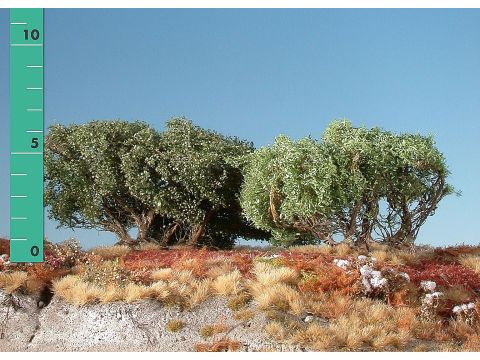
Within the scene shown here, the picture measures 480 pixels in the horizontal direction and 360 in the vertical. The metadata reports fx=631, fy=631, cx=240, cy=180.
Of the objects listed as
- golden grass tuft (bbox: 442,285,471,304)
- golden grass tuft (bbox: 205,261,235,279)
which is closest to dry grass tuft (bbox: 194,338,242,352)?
golden grass tuft (bbox: 205,261,235,279)

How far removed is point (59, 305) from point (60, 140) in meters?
12.9

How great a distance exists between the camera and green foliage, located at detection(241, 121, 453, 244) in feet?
70.5

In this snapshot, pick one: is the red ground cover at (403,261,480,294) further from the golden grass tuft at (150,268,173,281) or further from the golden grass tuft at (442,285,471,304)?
the golden grass tuft at (150,268,173,281)

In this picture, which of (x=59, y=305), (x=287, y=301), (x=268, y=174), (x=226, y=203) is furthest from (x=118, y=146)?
(x=287, y=301)

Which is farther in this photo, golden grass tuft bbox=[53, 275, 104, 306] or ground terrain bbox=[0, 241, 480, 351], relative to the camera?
golden grass tuft bbox=[53, 275, 104, 306]

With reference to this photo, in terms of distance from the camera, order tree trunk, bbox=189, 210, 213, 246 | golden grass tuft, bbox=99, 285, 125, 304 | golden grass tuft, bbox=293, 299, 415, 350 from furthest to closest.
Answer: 1. tree trunk, bbox=189, 210, 213, 246
2. golden grass tuft, bbox=99, 285, 125, 304
3. golden grass tuft, bbox=293, 299, 415, 350

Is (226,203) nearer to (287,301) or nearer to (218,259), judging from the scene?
(218,259)

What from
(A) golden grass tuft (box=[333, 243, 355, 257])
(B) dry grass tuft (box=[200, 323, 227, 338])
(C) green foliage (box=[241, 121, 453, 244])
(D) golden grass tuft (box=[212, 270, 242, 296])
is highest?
(C) green foliage (box=[241, 121, 453, 244])

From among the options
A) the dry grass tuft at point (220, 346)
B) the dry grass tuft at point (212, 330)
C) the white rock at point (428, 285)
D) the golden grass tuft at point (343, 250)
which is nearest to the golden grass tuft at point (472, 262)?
the golden grass tuft at point (343, 250)

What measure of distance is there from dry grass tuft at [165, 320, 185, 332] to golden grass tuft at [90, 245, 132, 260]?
8.51m

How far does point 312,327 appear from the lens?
14.3 metres

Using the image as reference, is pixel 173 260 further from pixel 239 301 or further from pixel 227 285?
pixel 239 301

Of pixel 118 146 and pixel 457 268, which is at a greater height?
pixel 118 146

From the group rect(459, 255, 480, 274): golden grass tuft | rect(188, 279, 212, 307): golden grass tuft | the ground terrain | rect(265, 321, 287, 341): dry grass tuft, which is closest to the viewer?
rect(265, 321, 287, 341): dry grass tuft
